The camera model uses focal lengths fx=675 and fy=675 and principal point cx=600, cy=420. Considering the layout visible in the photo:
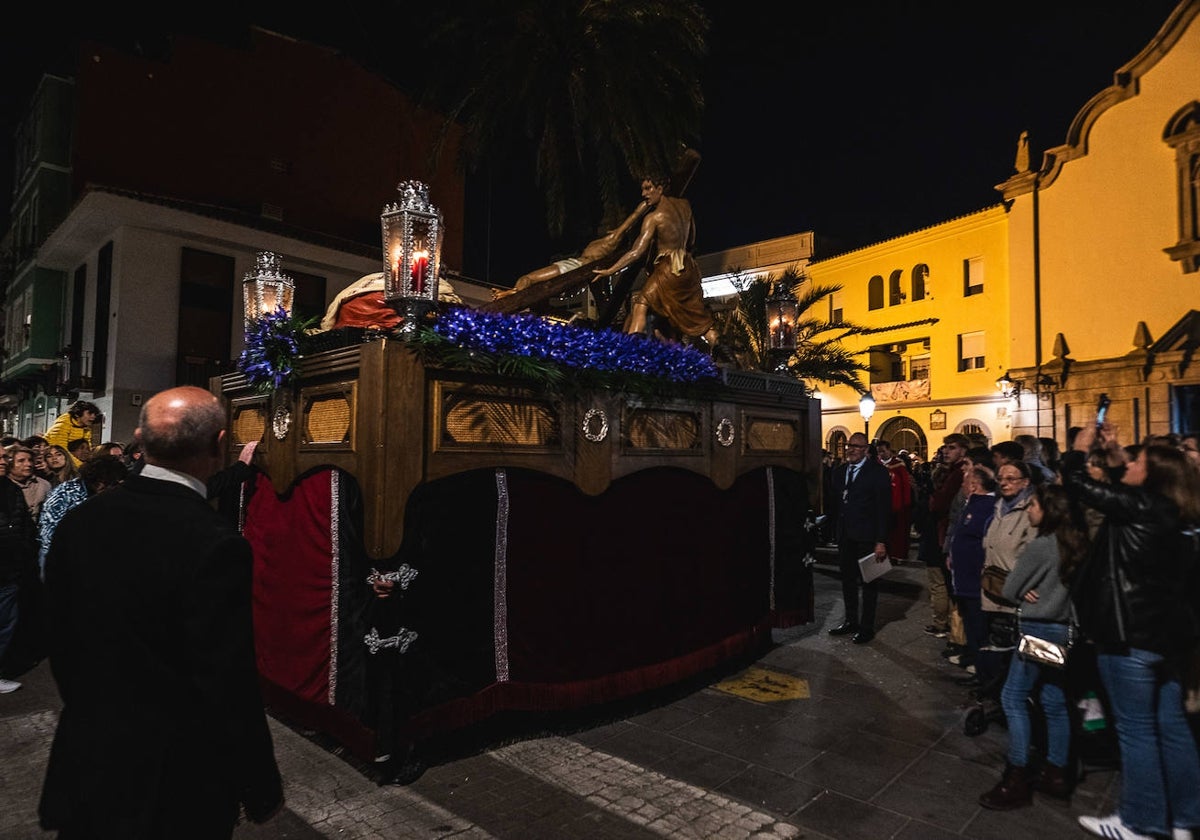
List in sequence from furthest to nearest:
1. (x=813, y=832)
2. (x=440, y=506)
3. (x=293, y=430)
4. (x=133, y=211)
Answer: (x=133, y=211)
(x=293, y=430)
(x=440, y=506)
(x=813, y=832)

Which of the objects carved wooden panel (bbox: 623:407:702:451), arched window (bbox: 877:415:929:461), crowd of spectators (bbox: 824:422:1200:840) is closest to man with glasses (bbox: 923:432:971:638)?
crowd of spectators (bbox: 824:422:1200:840)

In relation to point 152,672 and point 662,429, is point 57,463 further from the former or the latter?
point 152,672

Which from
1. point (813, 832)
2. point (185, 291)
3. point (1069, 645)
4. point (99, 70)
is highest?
point (99, 70)

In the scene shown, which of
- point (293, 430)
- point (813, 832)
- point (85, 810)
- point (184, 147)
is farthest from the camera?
point (184, 147)

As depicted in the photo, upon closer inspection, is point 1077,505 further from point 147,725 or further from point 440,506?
point 147,725

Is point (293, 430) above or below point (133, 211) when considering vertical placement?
below

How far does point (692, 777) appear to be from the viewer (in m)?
4.05

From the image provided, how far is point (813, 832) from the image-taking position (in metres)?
3.45

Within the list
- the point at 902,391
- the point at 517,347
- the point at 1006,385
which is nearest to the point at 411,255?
the point at 517,347

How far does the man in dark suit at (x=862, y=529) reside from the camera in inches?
279

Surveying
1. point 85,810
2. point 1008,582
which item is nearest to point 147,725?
point 85,810

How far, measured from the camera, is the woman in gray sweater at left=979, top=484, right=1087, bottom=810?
377 centimetres

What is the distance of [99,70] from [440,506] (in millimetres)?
Answer: 21098

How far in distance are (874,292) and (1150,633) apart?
26.9 metres
